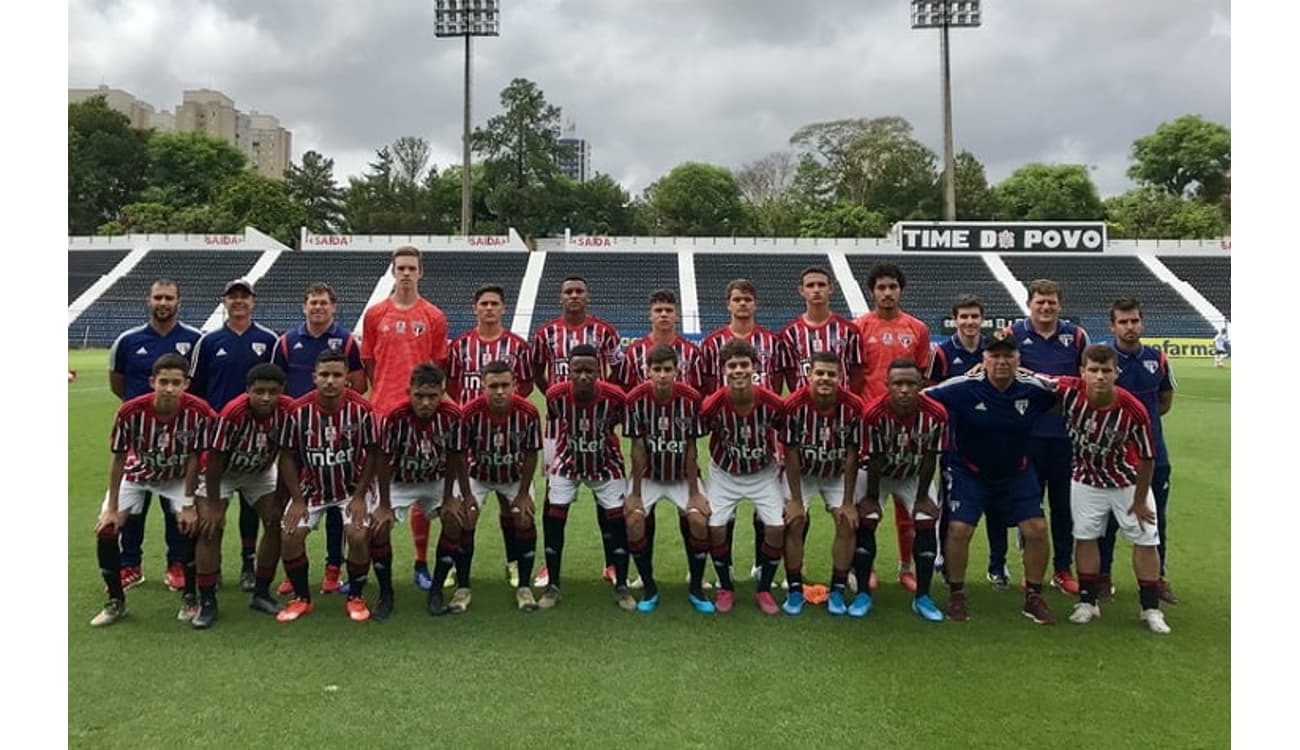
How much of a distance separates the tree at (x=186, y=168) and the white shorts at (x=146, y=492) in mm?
60509

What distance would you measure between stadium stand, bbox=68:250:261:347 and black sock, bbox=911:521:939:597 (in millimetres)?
32059

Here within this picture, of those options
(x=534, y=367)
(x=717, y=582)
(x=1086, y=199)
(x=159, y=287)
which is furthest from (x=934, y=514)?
(x=1086, y=199)

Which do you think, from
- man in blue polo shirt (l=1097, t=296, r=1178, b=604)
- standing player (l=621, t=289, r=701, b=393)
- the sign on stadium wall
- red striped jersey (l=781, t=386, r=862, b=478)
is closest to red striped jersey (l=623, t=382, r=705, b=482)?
standing player (l=621, t=289, r=701, b=393)

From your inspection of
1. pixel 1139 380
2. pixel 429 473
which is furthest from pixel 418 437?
pixel 1139 380

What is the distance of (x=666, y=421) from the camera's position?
4820mm

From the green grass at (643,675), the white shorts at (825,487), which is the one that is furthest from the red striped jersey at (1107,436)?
the white shorts at (825,487)

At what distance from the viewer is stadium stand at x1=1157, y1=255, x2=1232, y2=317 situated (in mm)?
36000

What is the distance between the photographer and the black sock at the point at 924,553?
15.1 feet

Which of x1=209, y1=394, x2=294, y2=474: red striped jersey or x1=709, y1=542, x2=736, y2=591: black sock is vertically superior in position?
x1=209, y1=394, x2=294, y2=474: red striped jersey

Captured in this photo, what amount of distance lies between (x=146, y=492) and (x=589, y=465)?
8.30 feet

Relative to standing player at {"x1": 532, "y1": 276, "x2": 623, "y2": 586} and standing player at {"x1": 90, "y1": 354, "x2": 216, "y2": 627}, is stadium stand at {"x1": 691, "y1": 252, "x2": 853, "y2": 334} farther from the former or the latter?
standing player at {"x1": 90, "y1": 354, "x2": 216, "y2": 627}

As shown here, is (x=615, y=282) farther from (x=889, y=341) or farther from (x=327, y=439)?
(x=327, y=439)

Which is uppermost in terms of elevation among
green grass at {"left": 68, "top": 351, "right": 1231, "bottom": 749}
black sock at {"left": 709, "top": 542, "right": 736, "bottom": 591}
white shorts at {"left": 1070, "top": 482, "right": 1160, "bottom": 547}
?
white shorts at {"left": 1070, "top": 482, "right": 1160, "bottom": 547}

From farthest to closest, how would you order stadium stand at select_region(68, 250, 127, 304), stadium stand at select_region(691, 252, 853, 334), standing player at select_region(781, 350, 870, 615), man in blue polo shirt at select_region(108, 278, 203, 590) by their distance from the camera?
stadium stand at select_region(68, 250, 127, 304), stadium stand at select_region(691, 252, 853, 334), man in blue polo shirt at select_region(108, 278, 203, 590), standing player at select_region(781, 350, 870, 615)
